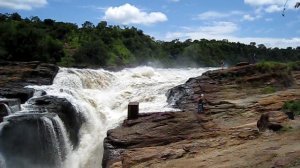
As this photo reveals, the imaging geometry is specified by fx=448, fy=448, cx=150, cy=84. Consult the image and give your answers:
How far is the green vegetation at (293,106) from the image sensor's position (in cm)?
1733

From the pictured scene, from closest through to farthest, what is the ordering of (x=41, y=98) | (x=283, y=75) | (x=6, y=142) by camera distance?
(x=6, y=142) → (x=41, y=98) → (x=283, y=75)

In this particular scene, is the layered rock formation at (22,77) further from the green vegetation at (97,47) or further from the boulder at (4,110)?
the green vegetation at (97,47)

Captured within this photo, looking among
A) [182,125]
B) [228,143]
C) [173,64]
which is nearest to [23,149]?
[182,125]

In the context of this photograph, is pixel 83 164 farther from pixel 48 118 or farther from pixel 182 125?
pixel 182 125

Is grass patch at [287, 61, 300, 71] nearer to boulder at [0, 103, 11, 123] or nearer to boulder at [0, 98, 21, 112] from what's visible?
boulder at [0, 98, 21, 112]

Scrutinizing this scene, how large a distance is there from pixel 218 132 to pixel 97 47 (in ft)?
114

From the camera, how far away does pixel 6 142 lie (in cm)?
1748

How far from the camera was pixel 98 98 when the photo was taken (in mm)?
26016

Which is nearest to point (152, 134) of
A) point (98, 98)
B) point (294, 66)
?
point (98, 98)

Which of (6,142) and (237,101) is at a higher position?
(237,101)

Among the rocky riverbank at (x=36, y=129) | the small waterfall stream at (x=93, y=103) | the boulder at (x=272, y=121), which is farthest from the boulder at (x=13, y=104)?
A: the boulder at (x=272, y=121)

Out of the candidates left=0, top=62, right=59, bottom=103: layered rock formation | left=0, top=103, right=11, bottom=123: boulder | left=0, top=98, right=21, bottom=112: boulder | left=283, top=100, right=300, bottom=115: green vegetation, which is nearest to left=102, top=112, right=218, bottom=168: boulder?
left=283, top=100, right=300, bottom=115: green vegetation

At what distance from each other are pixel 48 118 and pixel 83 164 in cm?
240

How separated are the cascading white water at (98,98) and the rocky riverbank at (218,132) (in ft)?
6.56
